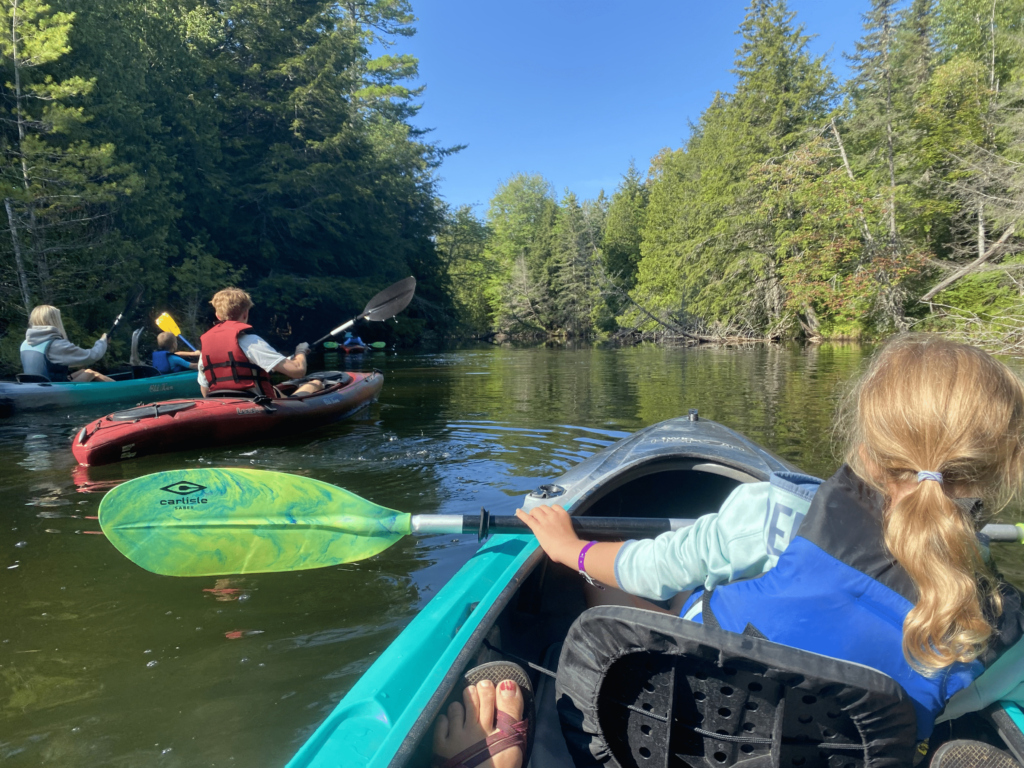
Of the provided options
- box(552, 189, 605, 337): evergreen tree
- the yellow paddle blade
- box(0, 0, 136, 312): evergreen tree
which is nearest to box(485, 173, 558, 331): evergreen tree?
box(552, 189, 605, 337): evergreen tree

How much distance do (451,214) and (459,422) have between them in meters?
29.2

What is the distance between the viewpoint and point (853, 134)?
19875 mm

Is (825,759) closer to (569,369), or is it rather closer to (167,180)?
(569,369)

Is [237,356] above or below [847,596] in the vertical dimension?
above

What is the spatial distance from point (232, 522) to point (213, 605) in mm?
445

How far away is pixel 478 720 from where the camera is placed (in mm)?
1385

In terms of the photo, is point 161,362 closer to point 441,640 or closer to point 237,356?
point 237,356

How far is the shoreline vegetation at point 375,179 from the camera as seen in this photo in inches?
429

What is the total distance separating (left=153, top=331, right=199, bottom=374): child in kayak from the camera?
28.5ft

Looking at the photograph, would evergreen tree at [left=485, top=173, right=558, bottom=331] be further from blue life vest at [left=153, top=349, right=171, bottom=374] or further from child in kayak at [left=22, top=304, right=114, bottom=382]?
child in kayak at [left=22, top=304, right=114, bottom=382]

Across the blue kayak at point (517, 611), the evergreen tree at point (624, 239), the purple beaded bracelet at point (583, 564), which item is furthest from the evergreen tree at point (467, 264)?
the purple beaded bracelet at point (583, 564)

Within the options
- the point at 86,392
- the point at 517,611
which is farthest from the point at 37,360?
the point at 517,611

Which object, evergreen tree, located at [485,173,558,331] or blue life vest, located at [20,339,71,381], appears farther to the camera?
evergreen tree, located at [485,173,558,331]

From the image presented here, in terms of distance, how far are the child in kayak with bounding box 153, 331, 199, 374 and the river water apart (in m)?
2.20
